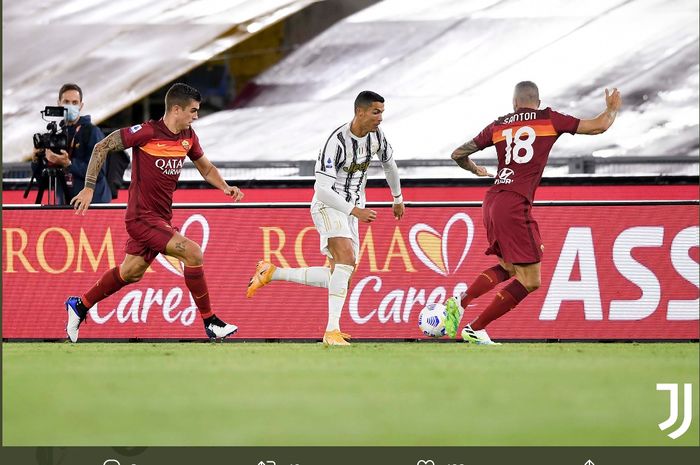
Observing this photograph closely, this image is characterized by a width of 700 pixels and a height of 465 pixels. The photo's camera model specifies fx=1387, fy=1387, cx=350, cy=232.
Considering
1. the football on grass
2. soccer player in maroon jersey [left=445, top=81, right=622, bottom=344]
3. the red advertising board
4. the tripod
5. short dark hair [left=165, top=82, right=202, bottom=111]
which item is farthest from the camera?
the tripod

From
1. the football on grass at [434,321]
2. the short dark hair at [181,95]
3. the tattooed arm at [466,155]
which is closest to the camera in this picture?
the short dark hair at [181,95]

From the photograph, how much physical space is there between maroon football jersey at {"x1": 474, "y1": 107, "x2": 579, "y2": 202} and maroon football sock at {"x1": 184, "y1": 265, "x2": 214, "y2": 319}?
205 cm

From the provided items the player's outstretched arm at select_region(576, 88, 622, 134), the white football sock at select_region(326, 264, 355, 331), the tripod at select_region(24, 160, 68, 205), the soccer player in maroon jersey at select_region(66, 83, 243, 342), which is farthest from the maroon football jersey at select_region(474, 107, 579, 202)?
the tripod at select_region(24, 160, 68, 205)

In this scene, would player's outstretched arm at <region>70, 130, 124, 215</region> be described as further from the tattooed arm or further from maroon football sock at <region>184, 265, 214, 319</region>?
the tattooed arm

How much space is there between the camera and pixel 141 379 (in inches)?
287

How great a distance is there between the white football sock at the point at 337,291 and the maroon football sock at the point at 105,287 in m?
1.37

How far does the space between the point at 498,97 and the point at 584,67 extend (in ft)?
4.22

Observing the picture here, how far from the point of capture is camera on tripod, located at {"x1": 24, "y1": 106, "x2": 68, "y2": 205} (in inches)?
403

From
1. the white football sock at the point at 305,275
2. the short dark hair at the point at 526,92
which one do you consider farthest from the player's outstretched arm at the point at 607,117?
the white football sock at the point at 305,275

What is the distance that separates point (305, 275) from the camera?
31.0ft

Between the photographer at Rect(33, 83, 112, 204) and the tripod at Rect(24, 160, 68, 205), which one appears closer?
the photographer at Rect(33, 83, 112, 204)

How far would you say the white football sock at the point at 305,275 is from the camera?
30.9 feet

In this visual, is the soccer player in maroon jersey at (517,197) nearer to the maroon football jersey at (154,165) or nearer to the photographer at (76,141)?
the maroon football jersey at (154,165)

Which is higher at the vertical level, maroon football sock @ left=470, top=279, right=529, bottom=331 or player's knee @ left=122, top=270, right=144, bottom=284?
player's knee @ left=122, top=270, right=144, bottom=284
